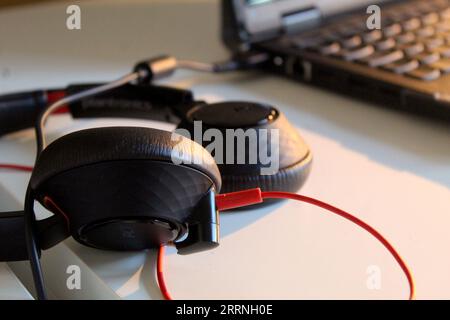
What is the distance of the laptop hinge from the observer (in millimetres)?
758

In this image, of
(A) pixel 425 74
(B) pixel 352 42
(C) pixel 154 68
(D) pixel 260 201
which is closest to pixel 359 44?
(B) pixel 352 42

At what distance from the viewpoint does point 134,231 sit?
394 mm

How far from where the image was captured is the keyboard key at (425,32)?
70 cm

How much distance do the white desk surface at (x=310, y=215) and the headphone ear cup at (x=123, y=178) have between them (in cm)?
4

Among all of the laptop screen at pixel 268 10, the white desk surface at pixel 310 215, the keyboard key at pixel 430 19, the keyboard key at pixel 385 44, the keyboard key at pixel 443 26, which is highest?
the laptop screen at pixel 268 10

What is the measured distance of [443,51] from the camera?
2.14ft

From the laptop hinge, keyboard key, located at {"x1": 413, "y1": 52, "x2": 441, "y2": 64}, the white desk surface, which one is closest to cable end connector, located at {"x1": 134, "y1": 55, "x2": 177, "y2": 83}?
the white desk surface

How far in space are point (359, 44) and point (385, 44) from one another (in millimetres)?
28

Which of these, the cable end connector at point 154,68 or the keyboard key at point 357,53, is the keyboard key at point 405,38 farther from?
the cable end connector at point 154,68

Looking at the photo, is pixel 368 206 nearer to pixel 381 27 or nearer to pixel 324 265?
pixel 324 265

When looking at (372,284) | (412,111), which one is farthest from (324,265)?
(412,111)

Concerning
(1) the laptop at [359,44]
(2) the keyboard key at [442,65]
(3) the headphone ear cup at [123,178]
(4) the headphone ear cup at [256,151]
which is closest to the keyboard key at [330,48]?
(1) the laptop at [359,44]

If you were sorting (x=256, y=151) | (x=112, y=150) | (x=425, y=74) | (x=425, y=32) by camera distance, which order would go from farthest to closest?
(x=425, y=32) → (x=425, y=74) → (x=256, y=151) → (x=112, y=150)

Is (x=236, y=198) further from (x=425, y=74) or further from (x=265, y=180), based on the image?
(x=425, y=74)
